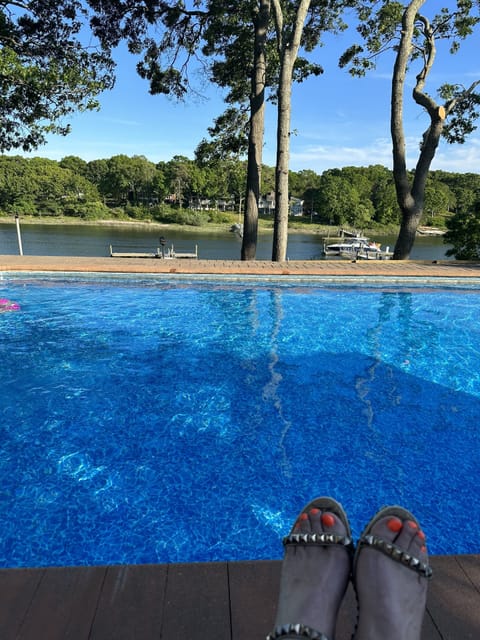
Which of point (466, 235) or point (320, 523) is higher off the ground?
point (466, 235)

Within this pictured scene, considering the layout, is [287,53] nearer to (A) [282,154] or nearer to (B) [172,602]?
(A) [282,154]

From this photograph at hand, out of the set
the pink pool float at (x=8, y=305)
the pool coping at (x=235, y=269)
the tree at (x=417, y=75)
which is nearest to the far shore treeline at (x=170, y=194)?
the tree at (x=417, y=75)

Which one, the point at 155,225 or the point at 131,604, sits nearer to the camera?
the point at 131,604

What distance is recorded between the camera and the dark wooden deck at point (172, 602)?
1457mm

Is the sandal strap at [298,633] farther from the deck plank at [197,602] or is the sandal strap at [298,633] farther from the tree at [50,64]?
the tree at [50,64]

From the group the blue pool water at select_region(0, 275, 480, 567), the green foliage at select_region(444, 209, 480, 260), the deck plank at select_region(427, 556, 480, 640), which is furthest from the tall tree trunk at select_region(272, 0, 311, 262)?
the deck plank at select_region(427, 556, 480, 640)

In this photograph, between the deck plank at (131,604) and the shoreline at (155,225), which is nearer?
the deck plank at (131,604)

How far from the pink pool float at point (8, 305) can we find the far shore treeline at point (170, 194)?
151 ft

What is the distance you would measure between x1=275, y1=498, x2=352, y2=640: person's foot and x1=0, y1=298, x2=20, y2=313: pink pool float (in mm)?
7064

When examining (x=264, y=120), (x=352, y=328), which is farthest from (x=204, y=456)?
(x=264, y=120)

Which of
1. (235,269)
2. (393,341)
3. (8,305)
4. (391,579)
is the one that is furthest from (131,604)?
(235,269)

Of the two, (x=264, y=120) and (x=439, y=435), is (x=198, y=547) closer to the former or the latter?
A: (x=439, y=435)

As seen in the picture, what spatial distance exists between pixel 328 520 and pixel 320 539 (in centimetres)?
8

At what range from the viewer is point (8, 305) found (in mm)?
7414
